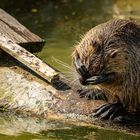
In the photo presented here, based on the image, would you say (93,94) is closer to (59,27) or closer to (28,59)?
(28,59)

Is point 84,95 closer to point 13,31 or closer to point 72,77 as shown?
point 72,77

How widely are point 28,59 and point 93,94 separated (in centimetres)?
68

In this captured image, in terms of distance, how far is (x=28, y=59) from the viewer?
17.4 feet

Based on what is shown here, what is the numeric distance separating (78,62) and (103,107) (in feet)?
1.75

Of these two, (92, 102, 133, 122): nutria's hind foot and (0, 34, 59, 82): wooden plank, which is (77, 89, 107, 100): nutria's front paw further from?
(0, 34, 59, 82): wooden plank

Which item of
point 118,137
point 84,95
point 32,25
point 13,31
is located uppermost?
point 32,25

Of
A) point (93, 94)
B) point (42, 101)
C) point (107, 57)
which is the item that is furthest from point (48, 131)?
point (107, 57)

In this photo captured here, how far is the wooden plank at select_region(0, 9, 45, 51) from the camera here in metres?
5.91

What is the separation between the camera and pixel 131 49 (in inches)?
183

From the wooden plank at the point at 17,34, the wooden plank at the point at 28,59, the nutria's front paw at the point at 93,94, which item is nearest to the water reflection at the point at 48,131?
the nutria's front paw at the point at 93,94

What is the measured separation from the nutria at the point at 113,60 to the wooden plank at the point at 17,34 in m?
→ 1.31

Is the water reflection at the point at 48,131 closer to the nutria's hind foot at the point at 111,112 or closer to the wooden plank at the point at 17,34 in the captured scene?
the nutria's hind foot at the point at 111,112

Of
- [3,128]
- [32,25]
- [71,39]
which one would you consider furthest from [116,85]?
[32,25]

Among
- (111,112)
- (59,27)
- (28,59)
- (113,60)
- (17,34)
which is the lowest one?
(111,112)
